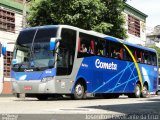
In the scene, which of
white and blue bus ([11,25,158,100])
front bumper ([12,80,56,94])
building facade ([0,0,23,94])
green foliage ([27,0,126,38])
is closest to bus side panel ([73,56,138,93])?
white and blue bus ([11,25,158,100])

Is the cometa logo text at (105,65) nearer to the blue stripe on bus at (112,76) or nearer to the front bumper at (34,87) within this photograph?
the blue stripe on bus at (112,76)

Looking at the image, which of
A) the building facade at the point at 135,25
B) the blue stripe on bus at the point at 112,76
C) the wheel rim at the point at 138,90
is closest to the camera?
the blue stripe on bus at the point at 112,76

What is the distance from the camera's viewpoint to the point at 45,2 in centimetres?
3150

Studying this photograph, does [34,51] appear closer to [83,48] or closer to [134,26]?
[83,48]

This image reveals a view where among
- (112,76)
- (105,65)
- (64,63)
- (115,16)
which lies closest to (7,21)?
(115,16)

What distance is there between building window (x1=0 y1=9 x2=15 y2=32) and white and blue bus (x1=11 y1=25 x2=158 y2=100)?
16.1m

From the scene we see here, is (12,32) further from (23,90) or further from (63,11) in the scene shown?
(23,90)

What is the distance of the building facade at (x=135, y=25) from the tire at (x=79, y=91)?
1473 inches

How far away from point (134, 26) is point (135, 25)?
57 cm

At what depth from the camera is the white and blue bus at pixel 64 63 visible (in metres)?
19.3

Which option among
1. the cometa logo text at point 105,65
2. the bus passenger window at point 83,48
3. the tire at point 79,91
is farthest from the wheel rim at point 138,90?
the bus passenger window at point 83,48

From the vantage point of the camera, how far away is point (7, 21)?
38500mm

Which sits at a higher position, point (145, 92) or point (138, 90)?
point (138, 90)

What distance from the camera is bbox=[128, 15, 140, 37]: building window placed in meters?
60.1
